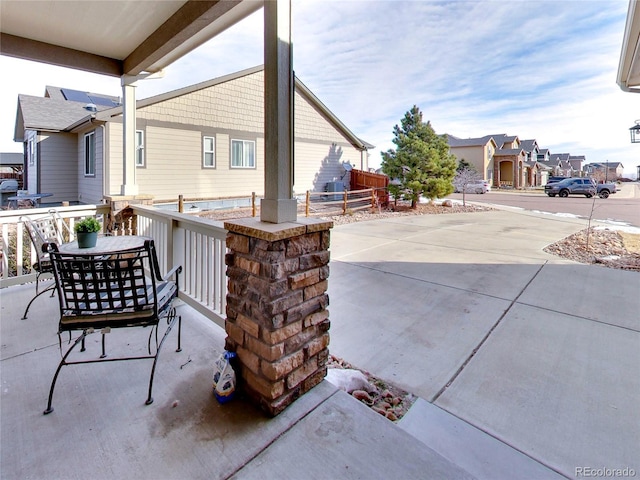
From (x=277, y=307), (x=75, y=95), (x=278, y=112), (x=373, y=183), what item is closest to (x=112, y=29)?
(x=278, y=112)

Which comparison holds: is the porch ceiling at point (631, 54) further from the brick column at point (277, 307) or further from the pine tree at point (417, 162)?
the pine tree at point (417, 162)

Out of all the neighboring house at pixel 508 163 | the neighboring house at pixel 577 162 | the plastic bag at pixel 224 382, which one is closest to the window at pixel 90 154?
the plastic bag at pixel 224 382

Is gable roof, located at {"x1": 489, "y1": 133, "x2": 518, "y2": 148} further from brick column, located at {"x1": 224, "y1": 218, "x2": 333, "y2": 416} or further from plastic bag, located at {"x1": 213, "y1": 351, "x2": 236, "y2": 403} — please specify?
plastic bag, located at {"x1": 213, "y1": 351, "x2": 236, "y2": 403}

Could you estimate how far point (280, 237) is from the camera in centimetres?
167

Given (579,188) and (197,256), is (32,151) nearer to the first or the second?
(197,256)

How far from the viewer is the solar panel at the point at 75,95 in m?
12.9

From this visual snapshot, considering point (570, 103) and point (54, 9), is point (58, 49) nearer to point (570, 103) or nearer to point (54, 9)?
point (54, 9)

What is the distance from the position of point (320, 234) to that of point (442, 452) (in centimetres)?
127

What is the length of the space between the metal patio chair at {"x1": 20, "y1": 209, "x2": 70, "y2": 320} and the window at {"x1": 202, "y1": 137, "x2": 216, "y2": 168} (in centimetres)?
656

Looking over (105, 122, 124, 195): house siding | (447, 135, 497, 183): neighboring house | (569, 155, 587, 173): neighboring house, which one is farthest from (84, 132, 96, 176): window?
(569, 155, 587, 173): neighboring house

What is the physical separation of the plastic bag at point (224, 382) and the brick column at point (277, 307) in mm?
68

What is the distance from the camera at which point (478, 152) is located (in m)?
30.5

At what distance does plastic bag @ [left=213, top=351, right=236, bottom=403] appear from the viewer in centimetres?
182

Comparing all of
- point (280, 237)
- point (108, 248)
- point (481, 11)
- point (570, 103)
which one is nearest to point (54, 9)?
point (108, 248)
